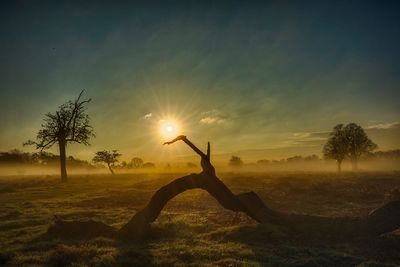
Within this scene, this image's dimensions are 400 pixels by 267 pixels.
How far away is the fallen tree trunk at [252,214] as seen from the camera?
16062mm

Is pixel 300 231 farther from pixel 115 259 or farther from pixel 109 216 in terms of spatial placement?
pixel 109 216

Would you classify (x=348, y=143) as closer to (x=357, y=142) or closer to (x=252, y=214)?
(x=357, y=142)

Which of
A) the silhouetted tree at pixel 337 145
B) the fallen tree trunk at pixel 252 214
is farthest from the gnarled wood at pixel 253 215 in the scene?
the silhouetted tree at pixel 337 145

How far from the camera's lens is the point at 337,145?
373 ft

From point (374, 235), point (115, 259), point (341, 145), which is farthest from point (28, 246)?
point (341, 145)

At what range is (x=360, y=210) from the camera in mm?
27688

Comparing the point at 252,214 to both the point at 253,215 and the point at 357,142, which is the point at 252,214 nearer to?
the point at 253,215

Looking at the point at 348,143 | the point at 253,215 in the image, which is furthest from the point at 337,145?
the point at 253,215

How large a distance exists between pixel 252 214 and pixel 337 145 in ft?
344

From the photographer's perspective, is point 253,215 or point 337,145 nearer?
point 253,215

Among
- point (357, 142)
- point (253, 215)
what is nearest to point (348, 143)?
point (357, 142)

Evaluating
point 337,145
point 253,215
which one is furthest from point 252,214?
point 337,145

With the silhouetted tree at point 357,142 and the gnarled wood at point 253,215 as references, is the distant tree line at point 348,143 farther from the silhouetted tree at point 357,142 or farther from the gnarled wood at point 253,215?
the gnarled wood at point 253,215

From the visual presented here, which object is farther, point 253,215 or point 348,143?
point 348,143
